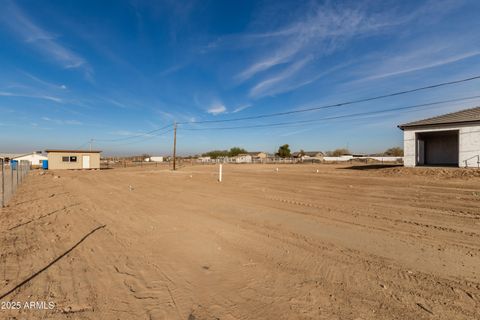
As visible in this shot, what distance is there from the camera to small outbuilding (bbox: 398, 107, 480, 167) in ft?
64.8

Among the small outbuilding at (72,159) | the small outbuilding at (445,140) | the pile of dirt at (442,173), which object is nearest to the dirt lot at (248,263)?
the pile of dirt at (442,173)

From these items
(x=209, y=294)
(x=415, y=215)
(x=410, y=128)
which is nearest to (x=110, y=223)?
(x=209, y=294)

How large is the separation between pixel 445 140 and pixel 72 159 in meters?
50.1

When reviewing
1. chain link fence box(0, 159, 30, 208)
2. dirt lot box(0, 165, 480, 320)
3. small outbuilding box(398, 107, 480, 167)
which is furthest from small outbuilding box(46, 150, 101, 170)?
small outbuilding box(398, 107, 480, 167)

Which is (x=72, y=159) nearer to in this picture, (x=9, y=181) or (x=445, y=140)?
(x=9, y=181)

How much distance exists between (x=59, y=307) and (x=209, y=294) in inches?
72.6

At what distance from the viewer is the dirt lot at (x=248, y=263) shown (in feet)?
9.79

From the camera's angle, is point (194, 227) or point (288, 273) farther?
point (194, 227)

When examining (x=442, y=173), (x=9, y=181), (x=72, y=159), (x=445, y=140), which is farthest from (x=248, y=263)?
(x=72, y=159)

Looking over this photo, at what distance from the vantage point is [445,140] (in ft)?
87.9

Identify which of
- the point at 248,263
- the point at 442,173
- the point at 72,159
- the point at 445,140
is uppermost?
the point at 445,140

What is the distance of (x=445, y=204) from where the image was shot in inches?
345

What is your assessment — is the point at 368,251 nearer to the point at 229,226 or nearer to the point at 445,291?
the point at 445,291

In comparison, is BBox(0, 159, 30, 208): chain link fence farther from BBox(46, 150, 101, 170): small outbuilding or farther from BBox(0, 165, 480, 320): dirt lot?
BBox(46, 150, 101, 170): small outbuilding
